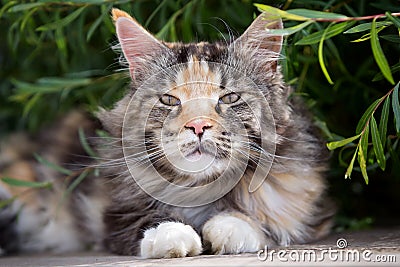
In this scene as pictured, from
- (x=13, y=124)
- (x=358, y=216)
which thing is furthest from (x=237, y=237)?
(x=13, y=124)

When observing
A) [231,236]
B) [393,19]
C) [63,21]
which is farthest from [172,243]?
[63,21]

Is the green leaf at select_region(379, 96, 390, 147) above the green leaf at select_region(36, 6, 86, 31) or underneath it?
underneath

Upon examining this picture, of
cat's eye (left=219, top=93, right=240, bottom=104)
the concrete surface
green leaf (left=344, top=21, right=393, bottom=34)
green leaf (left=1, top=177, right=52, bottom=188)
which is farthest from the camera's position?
green leaf (left=1, top=177, right=52, bottom=188)

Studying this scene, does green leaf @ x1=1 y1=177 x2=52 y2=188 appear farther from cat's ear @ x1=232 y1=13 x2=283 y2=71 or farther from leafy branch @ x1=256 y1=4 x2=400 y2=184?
leafy branch @ x1=256 y1=4 x2=400 y2=184

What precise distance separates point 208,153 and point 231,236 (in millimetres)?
245

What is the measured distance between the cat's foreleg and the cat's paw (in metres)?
0.05

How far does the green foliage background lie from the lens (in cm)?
235

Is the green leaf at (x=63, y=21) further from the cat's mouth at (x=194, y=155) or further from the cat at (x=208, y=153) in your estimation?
the cat's mouth at (x=194, y=155)

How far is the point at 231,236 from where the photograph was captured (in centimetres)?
190

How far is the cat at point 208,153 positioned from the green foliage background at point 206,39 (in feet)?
0.39

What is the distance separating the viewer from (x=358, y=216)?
129 inches

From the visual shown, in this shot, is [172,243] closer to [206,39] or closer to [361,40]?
[361,40]

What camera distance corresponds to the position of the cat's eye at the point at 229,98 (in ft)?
6.61

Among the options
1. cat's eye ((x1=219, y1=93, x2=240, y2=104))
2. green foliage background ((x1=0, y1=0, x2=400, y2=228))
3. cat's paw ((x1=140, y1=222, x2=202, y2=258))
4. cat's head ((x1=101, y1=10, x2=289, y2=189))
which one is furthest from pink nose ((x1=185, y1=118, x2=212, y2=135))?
green foliage background ((x1=0, y1=0, x2=400, y2=228))
